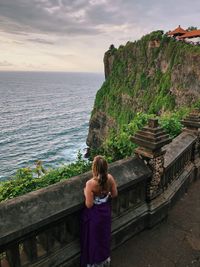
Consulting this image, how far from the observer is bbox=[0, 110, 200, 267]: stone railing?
3551 mm

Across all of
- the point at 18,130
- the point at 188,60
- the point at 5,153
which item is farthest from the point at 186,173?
the point at 18,130

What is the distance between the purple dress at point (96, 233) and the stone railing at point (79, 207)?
0.18m

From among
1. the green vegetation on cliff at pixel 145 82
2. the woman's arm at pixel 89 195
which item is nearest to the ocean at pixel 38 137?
the green vegetation on cliff at pixel 145 82

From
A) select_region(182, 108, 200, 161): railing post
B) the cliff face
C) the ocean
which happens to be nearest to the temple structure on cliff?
the cliff face

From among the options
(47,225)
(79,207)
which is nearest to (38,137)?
(79,207)

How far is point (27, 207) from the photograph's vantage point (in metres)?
3.65

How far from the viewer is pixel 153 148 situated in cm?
522

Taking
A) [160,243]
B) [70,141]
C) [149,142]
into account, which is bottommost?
[70,141]

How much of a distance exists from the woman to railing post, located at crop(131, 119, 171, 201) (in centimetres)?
150

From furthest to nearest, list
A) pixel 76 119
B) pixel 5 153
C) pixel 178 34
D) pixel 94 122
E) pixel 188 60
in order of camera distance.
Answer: pixel 76 119 < pixel 94 122 < pixel 178 34 < pixel 5 153 < pixel 188 60

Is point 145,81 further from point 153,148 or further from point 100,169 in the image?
point 100,169

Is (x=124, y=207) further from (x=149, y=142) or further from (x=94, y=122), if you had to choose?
(x=94, y=122)

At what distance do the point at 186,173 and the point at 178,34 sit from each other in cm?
5223

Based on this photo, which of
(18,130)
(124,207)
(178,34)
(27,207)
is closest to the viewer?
(27,207)
